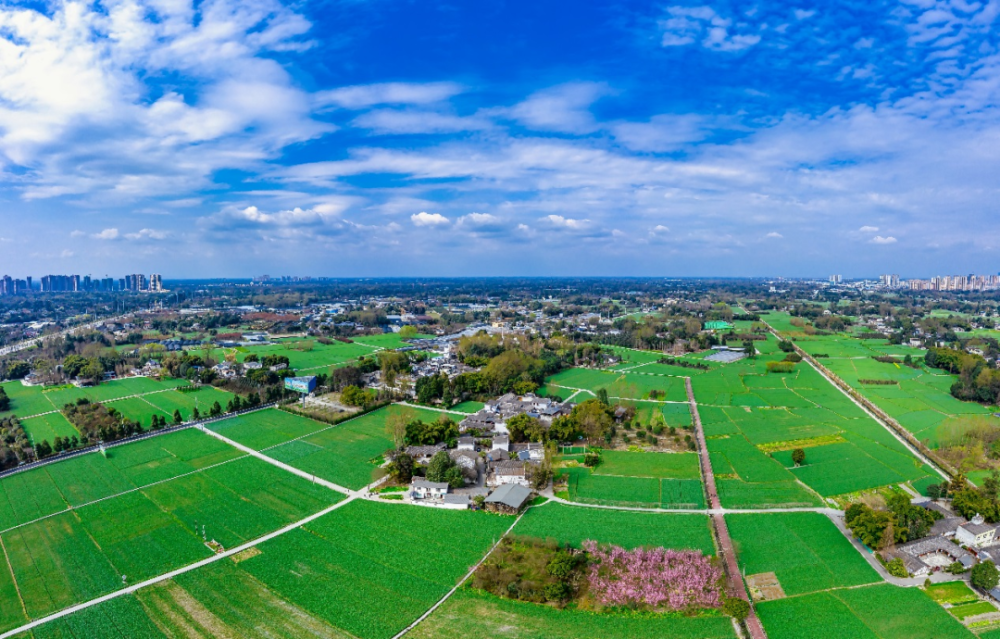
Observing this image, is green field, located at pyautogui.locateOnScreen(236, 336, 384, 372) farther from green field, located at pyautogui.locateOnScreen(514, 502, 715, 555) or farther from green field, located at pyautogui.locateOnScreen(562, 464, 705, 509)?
green field, located at pyautogui.locateOnScreen(514, 502, 715, 555)

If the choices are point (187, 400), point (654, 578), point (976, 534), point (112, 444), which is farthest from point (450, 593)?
point (187, 400)

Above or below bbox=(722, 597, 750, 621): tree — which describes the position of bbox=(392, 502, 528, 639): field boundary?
below

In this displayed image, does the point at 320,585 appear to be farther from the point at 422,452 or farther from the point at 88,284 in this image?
the point at 88,284

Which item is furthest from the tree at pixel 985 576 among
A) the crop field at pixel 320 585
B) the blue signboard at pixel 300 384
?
the blue signboard at pixel 300 384

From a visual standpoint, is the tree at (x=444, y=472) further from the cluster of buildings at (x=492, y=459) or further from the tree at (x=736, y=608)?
the tree at (x=736, y=608)

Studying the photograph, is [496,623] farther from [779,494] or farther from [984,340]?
[984,340]

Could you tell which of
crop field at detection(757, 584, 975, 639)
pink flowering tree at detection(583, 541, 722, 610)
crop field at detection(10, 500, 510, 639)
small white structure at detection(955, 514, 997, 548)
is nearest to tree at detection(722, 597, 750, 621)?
pink flowering tree at detection(583, 541, 722, 610)

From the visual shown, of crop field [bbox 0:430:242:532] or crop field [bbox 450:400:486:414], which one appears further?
crop field [bbox 450:400:486:414]
